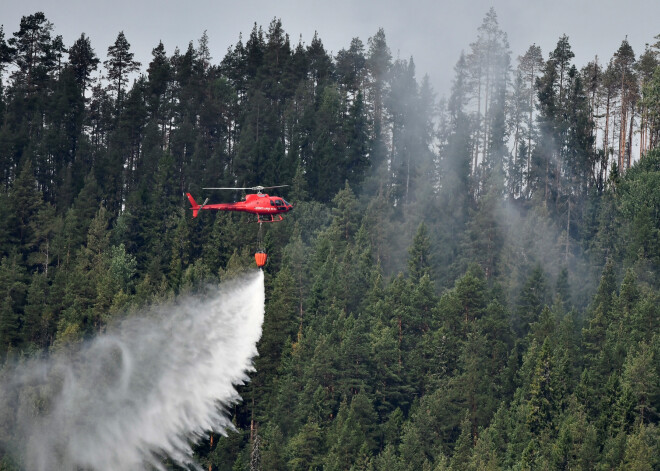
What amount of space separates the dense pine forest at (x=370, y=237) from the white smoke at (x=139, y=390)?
2.73 meters

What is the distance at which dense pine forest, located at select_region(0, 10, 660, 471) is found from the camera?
82.6 m

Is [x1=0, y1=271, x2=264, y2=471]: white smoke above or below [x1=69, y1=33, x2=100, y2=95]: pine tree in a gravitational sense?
below

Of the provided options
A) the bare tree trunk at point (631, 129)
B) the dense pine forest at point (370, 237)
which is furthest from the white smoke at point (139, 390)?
the bare tree trunk at point (631, 129)

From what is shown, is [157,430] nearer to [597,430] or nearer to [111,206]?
[597,430]

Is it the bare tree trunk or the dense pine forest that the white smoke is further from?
the bare tree trunk

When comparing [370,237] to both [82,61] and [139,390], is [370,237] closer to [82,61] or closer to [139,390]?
[139,390]

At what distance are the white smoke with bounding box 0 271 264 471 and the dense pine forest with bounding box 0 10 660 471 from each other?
2.73 m

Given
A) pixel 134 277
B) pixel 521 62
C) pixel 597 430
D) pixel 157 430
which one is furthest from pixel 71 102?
pixel 597 430

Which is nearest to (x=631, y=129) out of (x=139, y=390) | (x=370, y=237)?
(x=370, y=237)

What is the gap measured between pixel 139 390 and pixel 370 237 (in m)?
31.2

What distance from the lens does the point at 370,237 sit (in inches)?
4141

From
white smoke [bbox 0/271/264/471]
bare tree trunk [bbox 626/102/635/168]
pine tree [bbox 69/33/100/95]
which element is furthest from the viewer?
pine tree [bbox 69/33/100/95]

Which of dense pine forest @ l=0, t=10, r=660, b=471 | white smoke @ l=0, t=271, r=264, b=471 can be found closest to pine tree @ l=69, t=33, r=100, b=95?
dense pine forest @ l=0, t=10, r=660, b=471

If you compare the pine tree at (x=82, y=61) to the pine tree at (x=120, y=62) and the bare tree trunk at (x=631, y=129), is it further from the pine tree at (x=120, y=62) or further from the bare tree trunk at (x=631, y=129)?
the bare tree trunk at (x=631, y=129)
